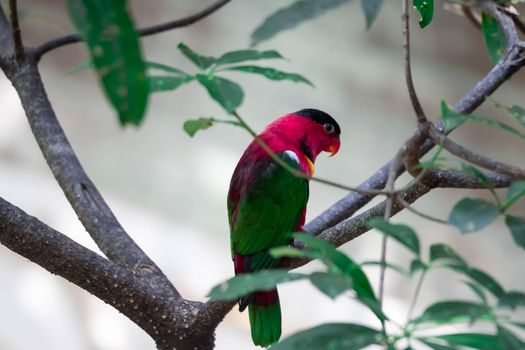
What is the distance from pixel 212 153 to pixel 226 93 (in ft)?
7.70

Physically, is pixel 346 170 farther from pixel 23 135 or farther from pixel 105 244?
pixel 105 244

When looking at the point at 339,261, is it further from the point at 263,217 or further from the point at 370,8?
the point at 263,217

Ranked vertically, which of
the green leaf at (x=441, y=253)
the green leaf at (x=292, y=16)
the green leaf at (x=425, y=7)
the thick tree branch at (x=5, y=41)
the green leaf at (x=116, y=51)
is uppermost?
the thick tree branch at (x=5, y=41)

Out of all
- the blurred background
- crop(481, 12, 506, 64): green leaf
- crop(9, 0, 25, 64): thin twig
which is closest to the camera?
crop(9, 0, 25, 64): thin twig

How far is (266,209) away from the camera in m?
1.43

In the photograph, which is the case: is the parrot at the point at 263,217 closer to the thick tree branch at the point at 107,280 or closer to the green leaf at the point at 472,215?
the thick tree branch at the point at 107,280

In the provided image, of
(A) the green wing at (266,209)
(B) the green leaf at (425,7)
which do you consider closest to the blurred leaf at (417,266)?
(B) the green leaf at (425,7)

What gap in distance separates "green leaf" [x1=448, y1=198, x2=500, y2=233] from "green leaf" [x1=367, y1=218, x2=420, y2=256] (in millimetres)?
46

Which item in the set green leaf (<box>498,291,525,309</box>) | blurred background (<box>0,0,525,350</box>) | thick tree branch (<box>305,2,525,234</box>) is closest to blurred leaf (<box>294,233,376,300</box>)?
green leaf (<box>498,291,525,309</box>)

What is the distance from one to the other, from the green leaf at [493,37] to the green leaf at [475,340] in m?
0.81

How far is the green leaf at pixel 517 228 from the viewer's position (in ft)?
2.35

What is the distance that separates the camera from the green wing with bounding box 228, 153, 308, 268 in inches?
55.3

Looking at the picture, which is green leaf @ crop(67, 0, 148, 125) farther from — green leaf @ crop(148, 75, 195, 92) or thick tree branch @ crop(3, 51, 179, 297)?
thick tree branch @ crop(3, 51, 179, 297)

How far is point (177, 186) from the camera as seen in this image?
2.98m
